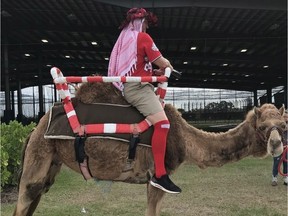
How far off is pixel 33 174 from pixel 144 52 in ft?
5.21

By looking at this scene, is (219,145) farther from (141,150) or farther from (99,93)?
(99,93)

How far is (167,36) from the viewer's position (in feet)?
59.0

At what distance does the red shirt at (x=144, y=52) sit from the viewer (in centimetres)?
356

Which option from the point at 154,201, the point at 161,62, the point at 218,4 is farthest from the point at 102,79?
the point at 218,4

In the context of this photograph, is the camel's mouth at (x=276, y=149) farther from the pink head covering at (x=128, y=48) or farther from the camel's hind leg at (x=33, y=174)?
the camel's hind leg at (x=33, y=174)

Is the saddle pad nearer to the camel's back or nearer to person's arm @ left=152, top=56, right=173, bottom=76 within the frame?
the camel's back

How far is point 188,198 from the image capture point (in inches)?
311

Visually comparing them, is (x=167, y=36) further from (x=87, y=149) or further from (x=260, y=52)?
(x=87, y=149)

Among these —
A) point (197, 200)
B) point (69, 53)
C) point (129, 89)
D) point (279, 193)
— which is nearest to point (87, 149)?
point (129, 89)

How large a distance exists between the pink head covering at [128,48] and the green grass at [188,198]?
79.6 inches

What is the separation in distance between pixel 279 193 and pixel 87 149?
6323 millimetres

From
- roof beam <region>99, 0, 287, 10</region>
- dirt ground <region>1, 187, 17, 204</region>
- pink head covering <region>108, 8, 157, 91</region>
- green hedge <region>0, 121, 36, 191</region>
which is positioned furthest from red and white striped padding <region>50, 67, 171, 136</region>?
roof beam <region>99, 0, 287, 10</region>

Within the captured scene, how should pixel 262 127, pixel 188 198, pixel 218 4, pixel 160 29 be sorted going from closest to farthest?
pixel 262 127 < pixel 188 198 < pixel 218 4 < pixel 160 29

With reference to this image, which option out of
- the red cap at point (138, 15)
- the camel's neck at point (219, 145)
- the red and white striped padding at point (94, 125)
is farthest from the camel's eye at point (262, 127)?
the red cap at point (138, 15)
